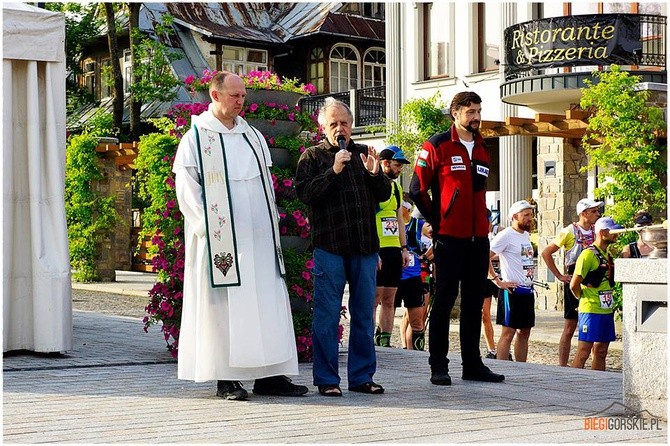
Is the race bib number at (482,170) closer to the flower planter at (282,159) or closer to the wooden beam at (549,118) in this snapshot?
the flower planter at (282,159)

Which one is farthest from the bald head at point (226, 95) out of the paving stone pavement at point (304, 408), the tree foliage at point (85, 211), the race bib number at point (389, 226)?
the tree foliage at point (85, 211)

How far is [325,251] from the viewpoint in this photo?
8422 millimetres

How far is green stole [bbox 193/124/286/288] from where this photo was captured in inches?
320

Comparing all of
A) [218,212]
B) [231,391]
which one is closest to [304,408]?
[231,391]

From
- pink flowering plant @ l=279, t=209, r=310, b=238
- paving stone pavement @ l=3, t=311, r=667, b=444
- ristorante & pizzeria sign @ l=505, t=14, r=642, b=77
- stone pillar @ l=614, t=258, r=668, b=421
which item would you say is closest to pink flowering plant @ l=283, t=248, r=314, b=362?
pink flowering plant @ l=279, t=209, r=310, b=238

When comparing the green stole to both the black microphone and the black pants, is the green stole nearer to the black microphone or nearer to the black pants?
the black microphone

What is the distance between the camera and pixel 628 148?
17.4m

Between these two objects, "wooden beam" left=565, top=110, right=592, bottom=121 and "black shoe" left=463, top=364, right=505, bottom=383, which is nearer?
"black shoe" left=463, top=364, right=505, bottom=383

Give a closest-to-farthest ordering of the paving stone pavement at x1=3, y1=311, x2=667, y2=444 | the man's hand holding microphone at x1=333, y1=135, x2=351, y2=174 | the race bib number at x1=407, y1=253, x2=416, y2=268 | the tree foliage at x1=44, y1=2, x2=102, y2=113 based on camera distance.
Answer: the paving stone pavement at x1=3, y1=311, x2=667, y2=444, the man's hand holding microphone at x1=333, y1=135, x2=351, y2=174, the race bib number at x1=407, y1=253, x2=416, y2=268, the tree foliage at x1=44, y1=2, x2=102, y2=113

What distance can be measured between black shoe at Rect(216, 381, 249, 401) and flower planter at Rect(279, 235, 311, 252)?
255cm

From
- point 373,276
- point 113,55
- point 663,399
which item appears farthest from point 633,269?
point 113,55

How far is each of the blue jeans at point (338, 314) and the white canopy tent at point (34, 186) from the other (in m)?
2.97

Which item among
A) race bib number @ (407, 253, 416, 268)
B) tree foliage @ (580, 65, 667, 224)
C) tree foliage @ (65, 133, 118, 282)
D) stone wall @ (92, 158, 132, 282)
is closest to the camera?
race bib number @ (407, 253, 416, 268)

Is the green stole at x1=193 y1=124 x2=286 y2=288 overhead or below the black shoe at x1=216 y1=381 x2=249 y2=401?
overhead
